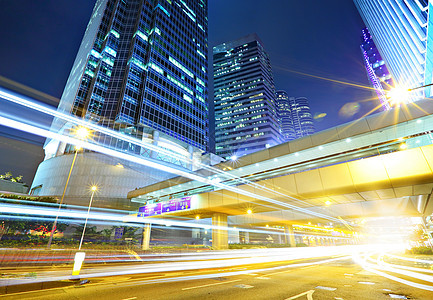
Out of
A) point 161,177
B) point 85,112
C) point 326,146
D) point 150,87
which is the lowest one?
→ point 326,146

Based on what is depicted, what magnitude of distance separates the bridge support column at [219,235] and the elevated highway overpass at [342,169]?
319 centimetres

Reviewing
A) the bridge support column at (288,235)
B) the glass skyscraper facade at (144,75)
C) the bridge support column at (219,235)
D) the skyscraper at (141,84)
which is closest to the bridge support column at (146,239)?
the bridge support column at (219,235)

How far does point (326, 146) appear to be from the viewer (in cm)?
1647

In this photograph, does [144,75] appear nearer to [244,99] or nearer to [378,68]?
[244,99]

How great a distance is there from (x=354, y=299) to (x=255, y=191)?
42.8ft

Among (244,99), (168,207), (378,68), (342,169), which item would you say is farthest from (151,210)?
(244,99)

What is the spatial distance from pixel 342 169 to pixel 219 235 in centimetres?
1598

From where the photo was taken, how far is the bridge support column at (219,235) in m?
23.7

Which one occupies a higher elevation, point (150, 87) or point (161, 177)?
point (150, 87)

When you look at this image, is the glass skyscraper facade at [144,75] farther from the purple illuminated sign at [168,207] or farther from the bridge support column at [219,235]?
the bridge support column at [219,235]

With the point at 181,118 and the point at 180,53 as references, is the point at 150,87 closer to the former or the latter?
the point at 181,118

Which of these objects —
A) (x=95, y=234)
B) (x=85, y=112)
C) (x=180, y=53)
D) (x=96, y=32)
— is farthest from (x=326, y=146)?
(x=96, y=32)

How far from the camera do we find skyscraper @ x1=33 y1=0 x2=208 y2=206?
62.8 meters

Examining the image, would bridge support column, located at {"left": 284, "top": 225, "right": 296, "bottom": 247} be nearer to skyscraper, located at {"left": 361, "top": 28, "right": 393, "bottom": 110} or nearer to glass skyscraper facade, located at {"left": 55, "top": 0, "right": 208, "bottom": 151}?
glass skyscraper facade, located at {"left": 55, "top": 0, "right": 208, "bottom": 151}
